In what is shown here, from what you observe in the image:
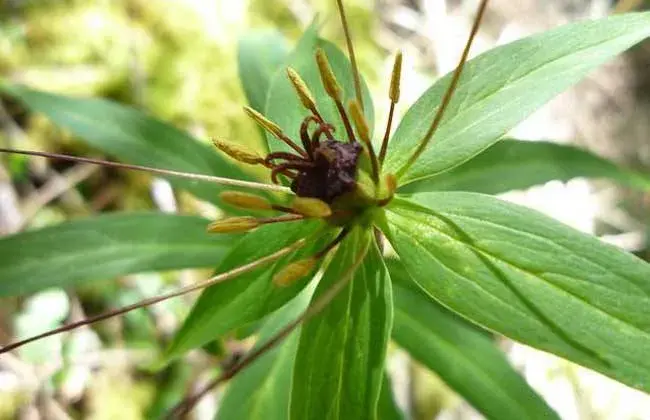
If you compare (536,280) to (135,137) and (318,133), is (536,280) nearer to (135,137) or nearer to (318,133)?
(318,133)

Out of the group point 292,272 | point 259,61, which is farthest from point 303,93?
point 259,61

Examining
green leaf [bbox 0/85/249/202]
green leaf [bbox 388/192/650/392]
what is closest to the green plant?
green leaf [bbox 388/192/650/392]

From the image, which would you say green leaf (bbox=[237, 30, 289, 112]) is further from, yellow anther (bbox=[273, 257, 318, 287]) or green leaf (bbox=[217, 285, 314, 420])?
yellow anther (bbox=[273, 257, 318, 287])

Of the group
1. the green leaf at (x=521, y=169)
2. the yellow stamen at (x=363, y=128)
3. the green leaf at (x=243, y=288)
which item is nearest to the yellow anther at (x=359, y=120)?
the yellow stamen at (x=363, y=128)

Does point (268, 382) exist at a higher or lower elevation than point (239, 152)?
lower

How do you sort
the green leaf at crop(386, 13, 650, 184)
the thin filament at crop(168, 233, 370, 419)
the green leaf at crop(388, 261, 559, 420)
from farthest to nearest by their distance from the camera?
the green leaf at crop(388, 261, 559, 420) < the green leaf at crop(386, 13, 650, 184) < the thin filament at crop(168, 233, 370, 419)

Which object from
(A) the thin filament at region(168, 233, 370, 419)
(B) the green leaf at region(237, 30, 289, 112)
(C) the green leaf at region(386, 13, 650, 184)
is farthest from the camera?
(B) the green leaf at region(237, 30, 289, 112)

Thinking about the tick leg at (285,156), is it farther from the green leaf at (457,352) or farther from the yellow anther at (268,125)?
the green leaf at (457,352)
